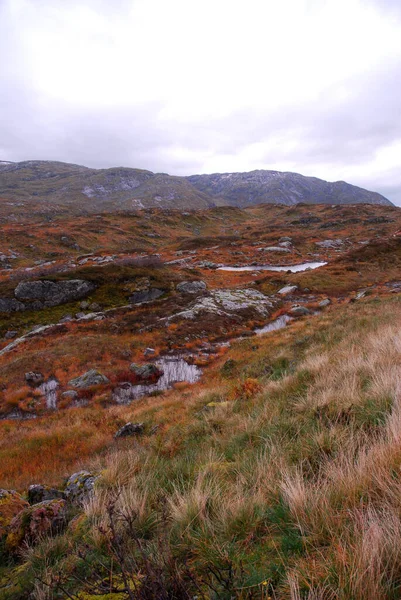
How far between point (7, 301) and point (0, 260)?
98.9 ft

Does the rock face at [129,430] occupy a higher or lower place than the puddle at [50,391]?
higher

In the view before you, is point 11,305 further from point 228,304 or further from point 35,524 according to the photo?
point 35,524

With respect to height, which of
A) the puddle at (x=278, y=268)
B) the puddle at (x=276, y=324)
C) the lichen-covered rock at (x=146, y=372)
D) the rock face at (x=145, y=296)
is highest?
the puddle at (x=278, y=268)

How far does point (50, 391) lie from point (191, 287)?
63.0 feet

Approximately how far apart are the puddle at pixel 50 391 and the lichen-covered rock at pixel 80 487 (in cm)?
974

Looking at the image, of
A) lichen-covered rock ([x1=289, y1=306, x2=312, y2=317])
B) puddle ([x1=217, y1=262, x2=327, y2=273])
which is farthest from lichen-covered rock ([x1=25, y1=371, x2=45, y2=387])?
puddle ([x1=217, y1=262, x2=327, y2=273])

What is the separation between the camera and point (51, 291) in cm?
2834

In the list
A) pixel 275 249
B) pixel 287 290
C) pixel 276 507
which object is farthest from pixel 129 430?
pixel 275 249

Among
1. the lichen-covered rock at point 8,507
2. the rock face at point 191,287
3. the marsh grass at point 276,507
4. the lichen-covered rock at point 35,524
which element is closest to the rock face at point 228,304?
the rock face at point 191,287

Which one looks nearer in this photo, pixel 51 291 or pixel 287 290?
pixel 51 291

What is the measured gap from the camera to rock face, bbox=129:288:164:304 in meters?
30.2

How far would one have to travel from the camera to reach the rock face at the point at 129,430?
9.35m

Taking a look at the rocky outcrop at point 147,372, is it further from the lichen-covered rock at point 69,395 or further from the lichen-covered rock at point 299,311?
the lichen-covered rock at point 299,311

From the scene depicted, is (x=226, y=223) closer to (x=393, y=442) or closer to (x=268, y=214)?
(x=268, y=214)
